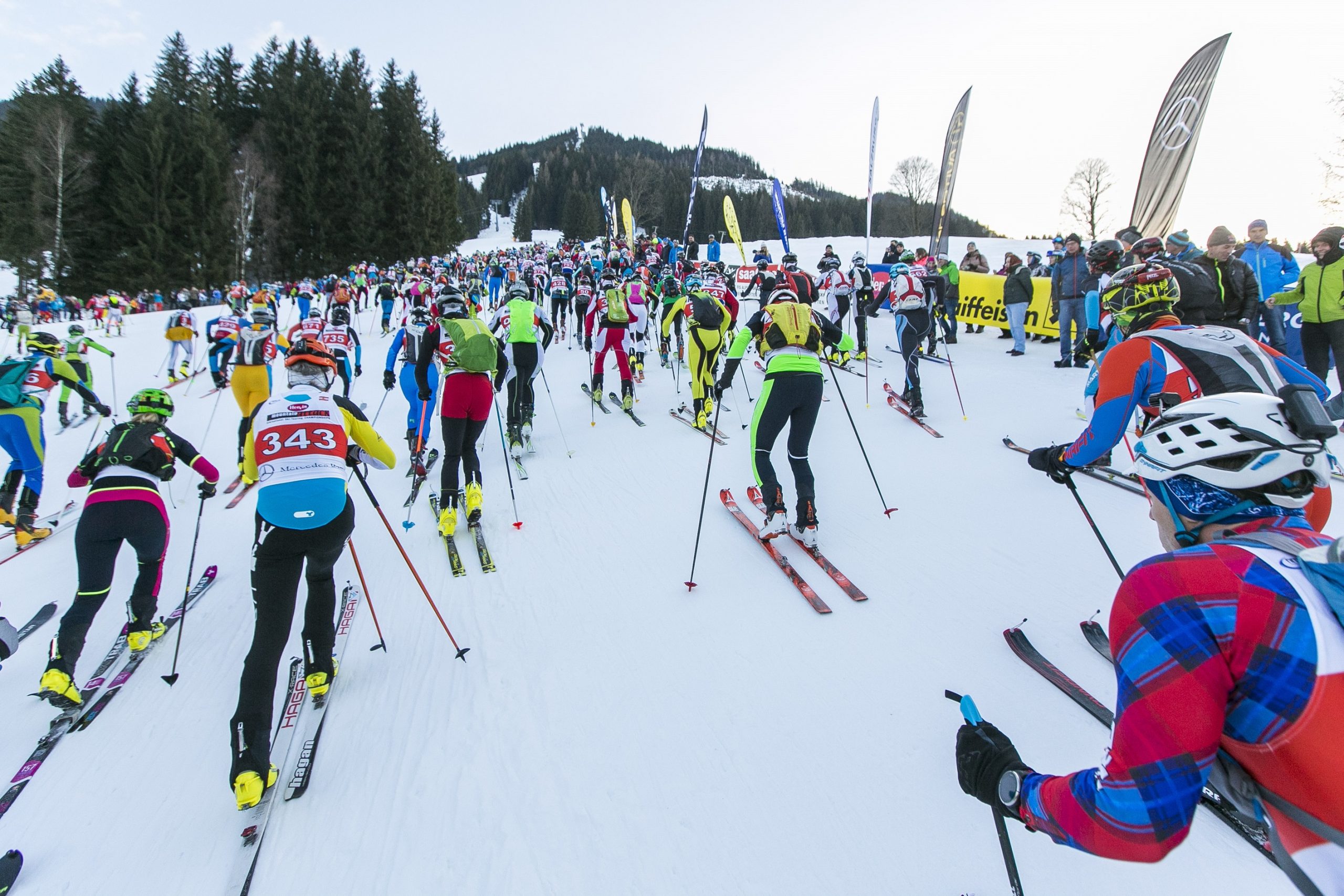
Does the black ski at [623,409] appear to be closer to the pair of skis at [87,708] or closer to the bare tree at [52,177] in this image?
the pair of skis at [87,708]

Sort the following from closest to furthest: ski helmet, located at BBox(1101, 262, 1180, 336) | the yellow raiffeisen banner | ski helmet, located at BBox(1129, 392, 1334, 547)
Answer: ski helmet, located at BBox(1129, 392, 1334, 547) < ski helmet, located at BBox(1101, 262, 1180, 336) < the yellow raiffeisen banner

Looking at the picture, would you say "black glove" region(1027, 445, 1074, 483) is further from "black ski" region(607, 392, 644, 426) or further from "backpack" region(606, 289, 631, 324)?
"backpack" region(606, 289, 631, 324)

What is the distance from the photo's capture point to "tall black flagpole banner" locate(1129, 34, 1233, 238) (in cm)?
1049

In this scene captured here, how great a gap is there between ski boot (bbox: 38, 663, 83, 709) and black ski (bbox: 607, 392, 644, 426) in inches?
276

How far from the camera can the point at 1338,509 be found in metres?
5.10

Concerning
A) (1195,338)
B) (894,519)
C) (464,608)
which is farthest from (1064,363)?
(464,608)

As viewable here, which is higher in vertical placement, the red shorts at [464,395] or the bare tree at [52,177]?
the bare tree at [52,177]

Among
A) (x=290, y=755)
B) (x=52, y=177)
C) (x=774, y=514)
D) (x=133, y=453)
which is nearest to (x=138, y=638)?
(x=133, y=453)

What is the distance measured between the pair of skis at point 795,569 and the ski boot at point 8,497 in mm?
7817

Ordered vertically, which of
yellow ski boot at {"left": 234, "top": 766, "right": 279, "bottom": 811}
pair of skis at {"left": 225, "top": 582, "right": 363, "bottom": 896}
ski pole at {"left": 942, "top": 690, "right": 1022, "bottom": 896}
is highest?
ski pole at {"left": 942, "top": 690, "right": 1022, "bottom": 896}

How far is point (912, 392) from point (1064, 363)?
3.72m

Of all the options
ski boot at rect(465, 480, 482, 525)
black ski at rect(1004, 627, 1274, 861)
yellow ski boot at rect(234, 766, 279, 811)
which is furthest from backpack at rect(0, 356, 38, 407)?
black ski at rect(1004, 627, 1274, 861)

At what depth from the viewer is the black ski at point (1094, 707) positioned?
7.65 ft

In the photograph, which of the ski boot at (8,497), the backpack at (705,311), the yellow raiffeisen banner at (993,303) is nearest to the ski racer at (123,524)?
the ski boot at (8,497)
